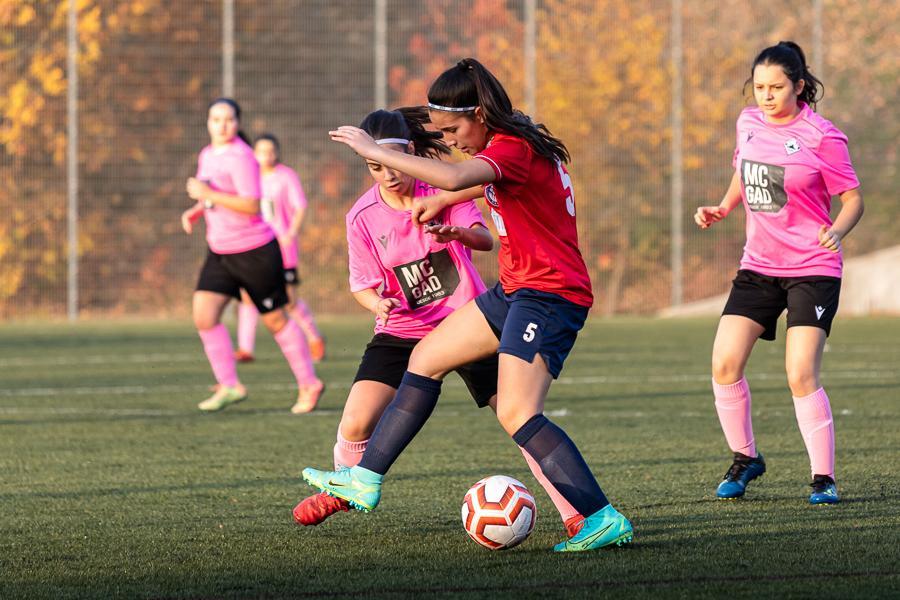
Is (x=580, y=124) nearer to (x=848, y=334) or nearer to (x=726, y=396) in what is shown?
(x=848, y=334)

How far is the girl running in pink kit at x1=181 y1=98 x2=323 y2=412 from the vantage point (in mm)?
9539

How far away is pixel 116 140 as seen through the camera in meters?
21.0

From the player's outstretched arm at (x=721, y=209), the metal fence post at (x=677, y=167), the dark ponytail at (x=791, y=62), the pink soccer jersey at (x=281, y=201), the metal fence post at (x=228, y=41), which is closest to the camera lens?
the dark ponytail at (x=791, y=62)

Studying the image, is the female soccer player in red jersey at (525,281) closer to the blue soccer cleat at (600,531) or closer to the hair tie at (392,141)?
the blue soccer cleat at (600,531)

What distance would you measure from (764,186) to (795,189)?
0.13m

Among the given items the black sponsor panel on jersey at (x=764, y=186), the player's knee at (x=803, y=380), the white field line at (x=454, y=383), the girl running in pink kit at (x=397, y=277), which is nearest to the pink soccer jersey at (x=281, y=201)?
the white field line at (x=454, y=383)

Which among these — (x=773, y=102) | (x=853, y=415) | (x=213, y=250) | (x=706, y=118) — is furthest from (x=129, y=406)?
(x=706, y=118)

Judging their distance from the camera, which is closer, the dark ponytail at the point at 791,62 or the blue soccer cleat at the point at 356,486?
the blue soccer cleat at the point at 356,486

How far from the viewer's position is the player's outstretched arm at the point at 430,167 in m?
4.46

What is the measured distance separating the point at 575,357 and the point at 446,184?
31.0ft

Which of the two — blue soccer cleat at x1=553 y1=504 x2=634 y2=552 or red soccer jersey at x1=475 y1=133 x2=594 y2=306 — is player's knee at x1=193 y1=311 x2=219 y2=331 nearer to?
red soccer jersey at x1=475 y1=133 x2=594 y2=306

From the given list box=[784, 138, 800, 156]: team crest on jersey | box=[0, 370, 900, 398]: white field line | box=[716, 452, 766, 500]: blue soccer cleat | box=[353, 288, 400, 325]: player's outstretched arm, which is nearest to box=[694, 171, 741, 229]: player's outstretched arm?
box=[784, 138, 800, 156]: team crest on jersey

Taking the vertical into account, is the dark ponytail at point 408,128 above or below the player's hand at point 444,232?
above

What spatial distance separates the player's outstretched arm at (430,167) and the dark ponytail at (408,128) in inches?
31.3
